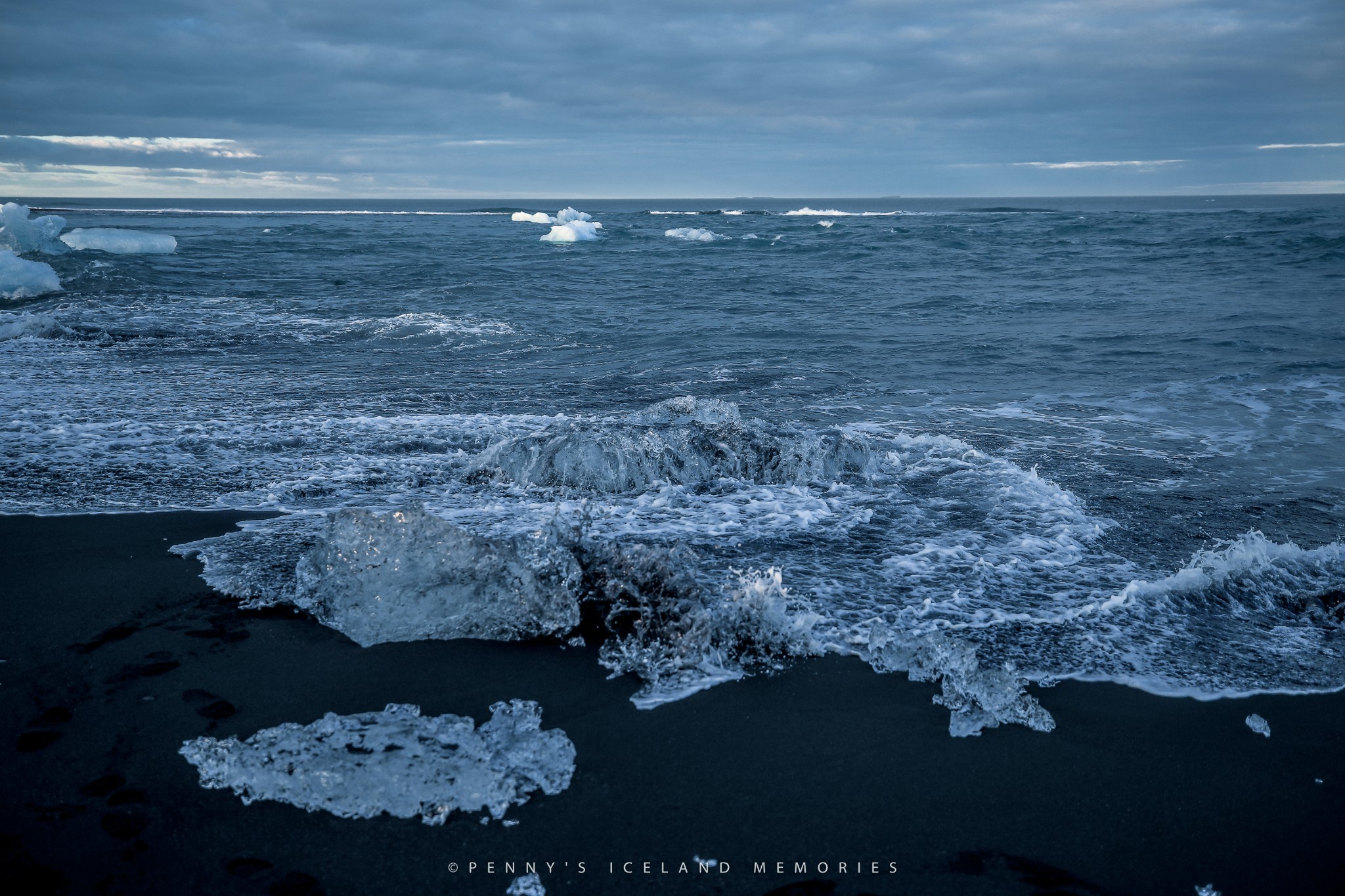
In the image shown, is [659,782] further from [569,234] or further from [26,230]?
[569,234]

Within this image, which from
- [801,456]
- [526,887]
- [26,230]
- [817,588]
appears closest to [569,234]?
[26,230]

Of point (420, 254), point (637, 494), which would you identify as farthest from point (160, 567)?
point (420, 254)

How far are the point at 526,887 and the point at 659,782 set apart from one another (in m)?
0.45

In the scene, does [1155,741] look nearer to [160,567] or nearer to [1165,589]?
[1165,589]

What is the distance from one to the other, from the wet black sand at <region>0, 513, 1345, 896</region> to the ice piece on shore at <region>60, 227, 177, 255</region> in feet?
70.3

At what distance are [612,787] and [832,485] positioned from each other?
99.4 inches

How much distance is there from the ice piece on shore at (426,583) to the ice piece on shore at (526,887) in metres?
1.04

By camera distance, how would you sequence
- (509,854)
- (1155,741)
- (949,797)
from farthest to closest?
1. (1155,741)
2. (949,797)
3. (509,854)

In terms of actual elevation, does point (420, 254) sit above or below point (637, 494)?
above

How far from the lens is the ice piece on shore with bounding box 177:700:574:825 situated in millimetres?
1994

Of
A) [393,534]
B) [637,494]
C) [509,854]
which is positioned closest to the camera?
[509,854]

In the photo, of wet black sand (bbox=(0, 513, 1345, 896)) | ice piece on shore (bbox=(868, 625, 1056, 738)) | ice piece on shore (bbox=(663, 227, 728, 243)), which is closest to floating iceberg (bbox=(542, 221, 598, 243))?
ice piece on shore (bbox=(663, 227, 728, 243))

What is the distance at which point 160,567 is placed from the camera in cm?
317

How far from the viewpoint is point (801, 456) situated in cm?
448
